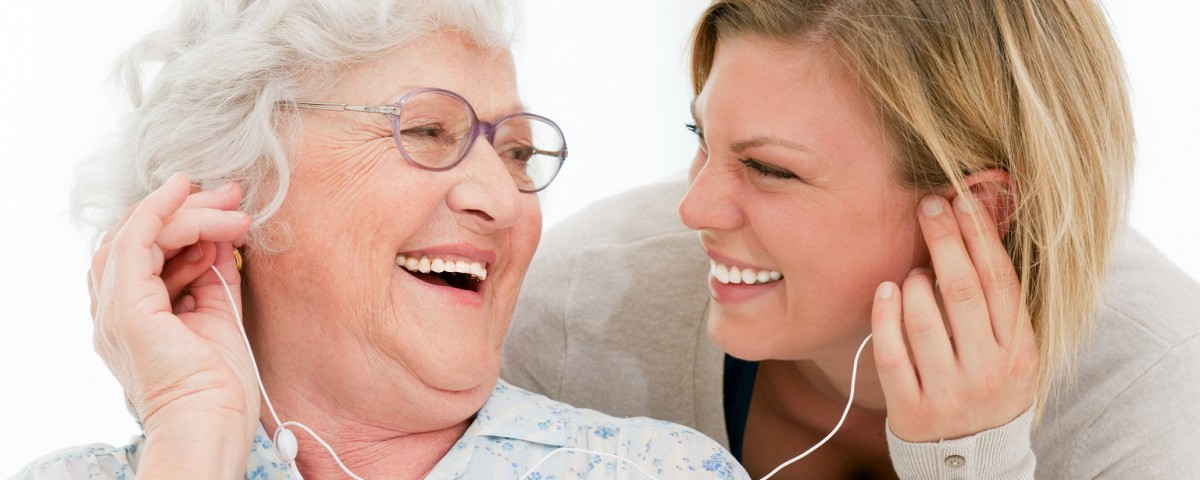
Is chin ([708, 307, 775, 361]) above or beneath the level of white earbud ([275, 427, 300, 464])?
above

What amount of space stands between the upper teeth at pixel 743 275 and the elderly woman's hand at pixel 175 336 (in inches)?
32.9

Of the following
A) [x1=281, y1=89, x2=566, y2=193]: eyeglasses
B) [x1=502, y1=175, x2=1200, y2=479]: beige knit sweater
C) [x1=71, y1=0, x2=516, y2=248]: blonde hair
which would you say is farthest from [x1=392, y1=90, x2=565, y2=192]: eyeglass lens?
[x1=502, y1=175, x2=1200, y2=479]: beige knit sweater

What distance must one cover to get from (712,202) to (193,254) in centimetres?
85

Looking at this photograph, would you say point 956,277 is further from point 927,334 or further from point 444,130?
point 444,130

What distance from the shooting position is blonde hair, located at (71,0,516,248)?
5.56ft

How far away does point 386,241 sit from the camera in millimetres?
1681

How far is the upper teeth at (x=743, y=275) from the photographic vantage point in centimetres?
198

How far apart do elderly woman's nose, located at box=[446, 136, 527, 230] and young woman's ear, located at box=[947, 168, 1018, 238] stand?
2.37 feet

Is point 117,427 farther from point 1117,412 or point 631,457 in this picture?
point 1117,412

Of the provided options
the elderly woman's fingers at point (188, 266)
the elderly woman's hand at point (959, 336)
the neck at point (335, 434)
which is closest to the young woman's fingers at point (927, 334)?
the elderly woman's hand at point (959, 336)

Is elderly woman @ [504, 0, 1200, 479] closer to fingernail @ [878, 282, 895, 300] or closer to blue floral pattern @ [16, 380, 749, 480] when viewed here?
fingernail @ [878, 282, 895, 300]

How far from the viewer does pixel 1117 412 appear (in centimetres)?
203

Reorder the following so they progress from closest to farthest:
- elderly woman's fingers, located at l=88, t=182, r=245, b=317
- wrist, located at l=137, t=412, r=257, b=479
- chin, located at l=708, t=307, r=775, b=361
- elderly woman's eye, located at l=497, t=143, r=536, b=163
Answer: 1. wrist, located at l=137, t=412, r=257, b=479
2. elderly woman's fingers, located at l=88, t=182, r=245, b=317
3. elderly woman's eye, located at l=497, t=143, r=536, b=163
4. chin, located at l=708, t=307, r=775, b=361

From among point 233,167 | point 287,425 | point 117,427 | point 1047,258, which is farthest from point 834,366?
point 117,427
